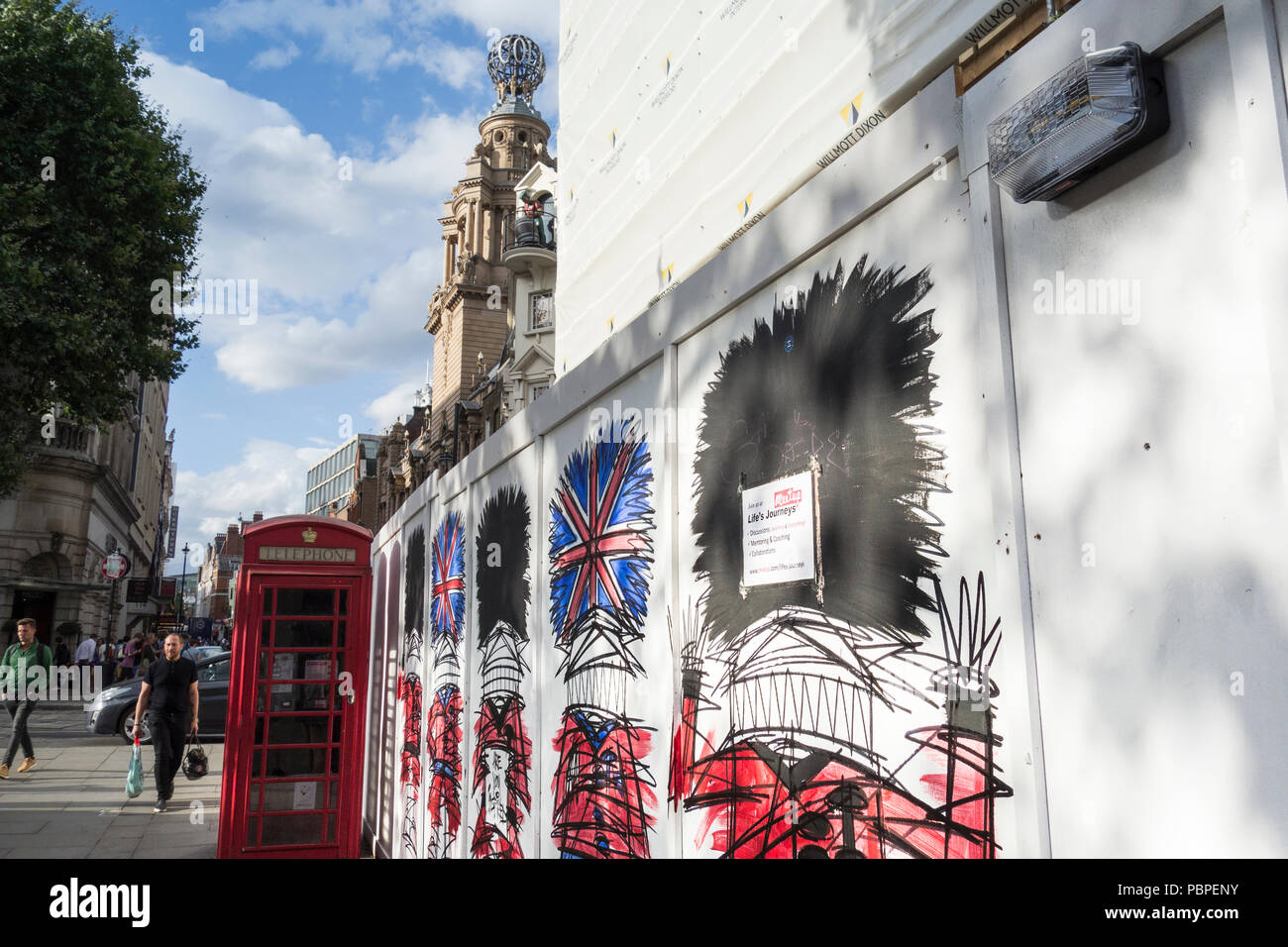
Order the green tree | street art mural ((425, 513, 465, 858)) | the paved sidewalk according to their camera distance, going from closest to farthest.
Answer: street art mural ((425, 513, 465, 858)) → the paved sidewalk → the green tree

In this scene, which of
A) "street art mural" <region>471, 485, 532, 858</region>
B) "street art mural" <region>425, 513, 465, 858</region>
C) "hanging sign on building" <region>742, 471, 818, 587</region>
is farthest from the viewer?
"street art mural" <region>425, 513, 465, 858</region>

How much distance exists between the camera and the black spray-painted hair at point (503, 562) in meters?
4.77

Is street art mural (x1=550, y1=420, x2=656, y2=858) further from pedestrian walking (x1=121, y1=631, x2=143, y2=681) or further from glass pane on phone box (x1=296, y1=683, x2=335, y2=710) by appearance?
pedestrian walking (x1=121, y1=631, x2=143, y2=681)

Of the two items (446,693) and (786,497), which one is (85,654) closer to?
(446,693)

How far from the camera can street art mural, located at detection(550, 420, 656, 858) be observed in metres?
3.38

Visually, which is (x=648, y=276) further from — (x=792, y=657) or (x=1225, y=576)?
(x=1225, y=576)

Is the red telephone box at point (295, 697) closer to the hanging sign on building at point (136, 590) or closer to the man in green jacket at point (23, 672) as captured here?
the man in green jacket at point (23, 672)

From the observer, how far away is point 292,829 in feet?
26.0

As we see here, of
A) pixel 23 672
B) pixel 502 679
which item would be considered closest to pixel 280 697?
pixel 502 679

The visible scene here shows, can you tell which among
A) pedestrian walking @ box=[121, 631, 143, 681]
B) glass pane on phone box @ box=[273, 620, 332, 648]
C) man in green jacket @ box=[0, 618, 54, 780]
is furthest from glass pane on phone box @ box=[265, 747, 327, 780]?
pedestrian walking @ box=[121, 631, 143, 681]

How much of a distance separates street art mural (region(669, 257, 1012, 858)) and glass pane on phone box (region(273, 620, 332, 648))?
6030 mm

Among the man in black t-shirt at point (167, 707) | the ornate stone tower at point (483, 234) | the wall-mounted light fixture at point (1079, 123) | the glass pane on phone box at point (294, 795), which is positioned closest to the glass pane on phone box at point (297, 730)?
the glass pane on phone box at point (294, 795)
